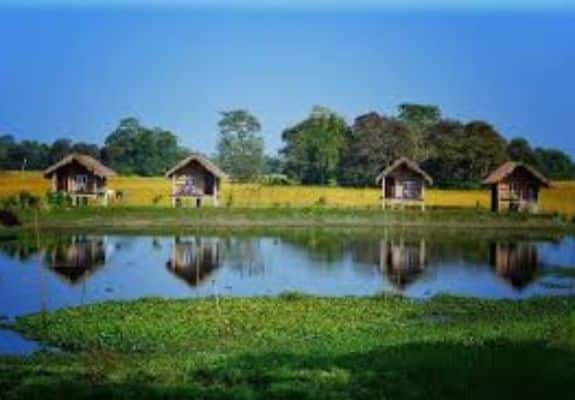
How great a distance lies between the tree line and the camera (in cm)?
8700

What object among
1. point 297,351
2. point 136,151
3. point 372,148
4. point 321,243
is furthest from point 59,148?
point 297,351

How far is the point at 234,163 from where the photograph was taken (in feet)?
318

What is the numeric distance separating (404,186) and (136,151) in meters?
46.2

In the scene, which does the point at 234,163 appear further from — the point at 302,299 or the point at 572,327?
the point at 572,327

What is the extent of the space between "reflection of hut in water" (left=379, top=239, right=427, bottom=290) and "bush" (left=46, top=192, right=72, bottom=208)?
19636 mm

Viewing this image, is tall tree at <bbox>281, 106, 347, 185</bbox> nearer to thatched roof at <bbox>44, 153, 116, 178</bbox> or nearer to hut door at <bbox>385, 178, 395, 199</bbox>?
hut door at <bbox>385, 178, 395, 199</bbox>

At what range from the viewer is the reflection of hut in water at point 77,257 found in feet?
110

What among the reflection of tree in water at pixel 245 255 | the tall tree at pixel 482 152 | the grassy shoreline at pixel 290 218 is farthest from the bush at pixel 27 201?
the tall tree at pixel 482 152

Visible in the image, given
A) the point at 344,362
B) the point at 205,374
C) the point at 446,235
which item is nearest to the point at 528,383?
the point at 344,362

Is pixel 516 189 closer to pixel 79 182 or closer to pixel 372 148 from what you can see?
pixel 372 148

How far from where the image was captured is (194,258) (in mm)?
39250

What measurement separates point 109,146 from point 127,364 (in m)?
90.6

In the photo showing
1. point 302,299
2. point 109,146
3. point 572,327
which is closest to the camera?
point 572,327

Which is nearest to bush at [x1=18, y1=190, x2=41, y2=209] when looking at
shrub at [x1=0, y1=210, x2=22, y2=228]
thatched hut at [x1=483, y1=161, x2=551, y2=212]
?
shrub at [x1=0, y1=210, x2=22, y2=228]
